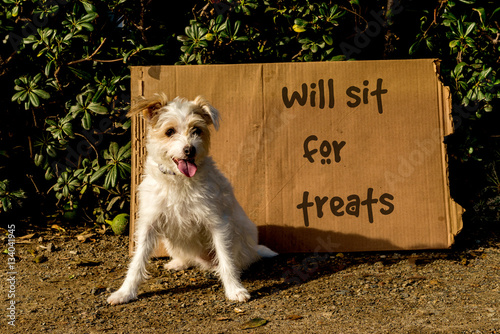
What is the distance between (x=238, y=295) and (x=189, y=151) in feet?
3.25

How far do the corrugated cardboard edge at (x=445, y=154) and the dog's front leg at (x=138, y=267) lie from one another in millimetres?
2336

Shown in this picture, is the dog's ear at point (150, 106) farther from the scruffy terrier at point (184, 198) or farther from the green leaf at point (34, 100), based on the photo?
the green leaf at point (34, 100)

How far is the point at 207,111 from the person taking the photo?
3.22 meters

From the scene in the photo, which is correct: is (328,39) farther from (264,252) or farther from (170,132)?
(264,252)

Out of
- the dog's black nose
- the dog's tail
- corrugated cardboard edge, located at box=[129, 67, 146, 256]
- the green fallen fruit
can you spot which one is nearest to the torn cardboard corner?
corrugated cardboard edge, located at box=[129, 67, 146, 256]

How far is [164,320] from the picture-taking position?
111 inches

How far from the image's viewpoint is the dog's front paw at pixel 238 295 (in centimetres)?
309

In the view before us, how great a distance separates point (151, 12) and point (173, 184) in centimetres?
197

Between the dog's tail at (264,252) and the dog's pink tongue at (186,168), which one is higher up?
the dog's pink tongue at (186,168)

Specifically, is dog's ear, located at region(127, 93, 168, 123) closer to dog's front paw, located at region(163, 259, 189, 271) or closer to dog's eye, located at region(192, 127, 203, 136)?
dog's eye, located at region(192, 127, 203, 136)

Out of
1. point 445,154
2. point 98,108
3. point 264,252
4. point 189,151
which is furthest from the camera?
point 98,108

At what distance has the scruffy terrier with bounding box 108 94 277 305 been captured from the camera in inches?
122

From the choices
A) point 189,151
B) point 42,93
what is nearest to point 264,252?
point 189,151

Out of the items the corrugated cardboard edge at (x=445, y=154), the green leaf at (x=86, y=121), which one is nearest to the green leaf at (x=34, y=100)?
the green leaf at (x=86, y=121)
